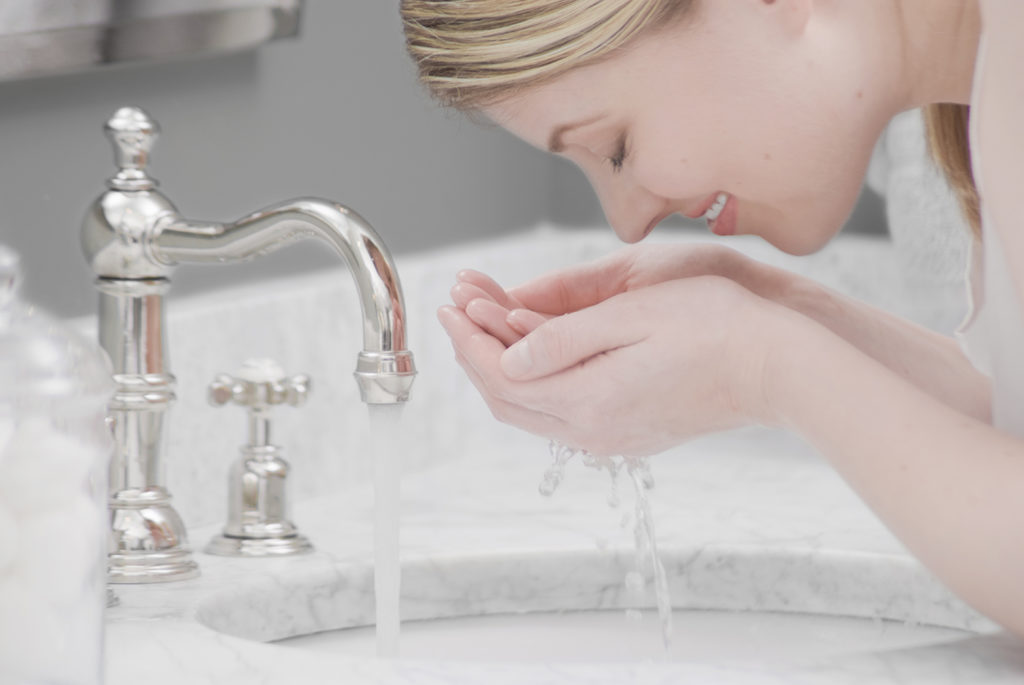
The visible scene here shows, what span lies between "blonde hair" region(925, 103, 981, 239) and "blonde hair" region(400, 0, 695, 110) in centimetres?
29

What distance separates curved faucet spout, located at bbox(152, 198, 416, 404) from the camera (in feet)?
2.81

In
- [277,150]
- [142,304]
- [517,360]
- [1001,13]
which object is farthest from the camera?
[277,150]

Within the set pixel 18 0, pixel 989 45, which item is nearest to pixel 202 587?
pixel 18 0

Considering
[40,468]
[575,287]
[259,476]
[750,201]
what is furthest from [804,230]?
[40,468]

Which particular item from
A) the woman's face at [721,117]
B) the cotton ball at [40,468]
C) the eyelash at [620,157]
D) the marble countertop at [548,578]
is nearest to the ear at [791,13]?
the woman's face at [721,117]

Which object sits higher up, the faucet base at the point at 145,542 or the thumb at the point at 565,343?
the thumb at the point at 565,343

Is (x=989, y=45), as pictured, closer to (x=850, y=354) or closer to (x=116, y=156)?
(x=850, y=354)

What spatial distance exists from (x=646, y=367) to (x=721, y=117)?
150 millimetres

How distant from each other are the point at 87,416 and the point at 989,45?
0.45 m

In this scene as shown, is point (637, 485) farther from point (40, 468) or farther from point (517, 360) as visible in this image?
point (40, 468)

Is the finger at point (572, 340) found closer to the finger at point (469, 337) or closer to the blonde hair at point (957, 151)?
the finger at point (469, 337)

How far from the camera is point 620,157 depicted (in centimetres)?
90

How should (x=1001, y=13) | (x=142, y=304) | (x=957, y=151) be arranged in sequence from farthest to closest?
(x=957, y=151), (x=142, y=304), (x=1001, y=13)

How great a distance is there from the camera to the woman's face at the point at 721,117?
2.82ft
